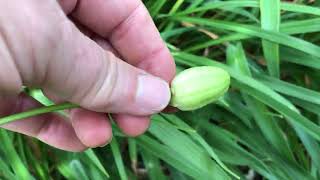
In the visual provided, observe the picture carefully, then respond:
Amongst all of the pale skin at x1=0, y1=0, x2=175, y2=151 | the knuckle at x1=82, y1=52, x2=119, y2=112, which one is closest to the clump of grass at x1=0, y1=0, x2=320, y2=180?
the pale skin at x1=0, y1=0, x2=175, y2=151

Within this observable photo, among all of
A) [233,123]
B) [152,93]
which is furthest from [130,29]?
[233,123]

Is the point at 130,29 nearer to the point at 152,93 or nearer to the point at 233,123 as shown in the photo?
the point at 152,93

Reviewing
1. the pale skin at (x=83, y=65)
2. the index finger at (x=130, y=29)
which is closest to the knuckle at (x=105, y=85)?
the pale skin at (x=83, y=65)

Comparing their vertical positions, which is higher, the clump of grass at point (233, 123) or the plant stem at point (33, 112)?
the plant stem at point (33, 112)

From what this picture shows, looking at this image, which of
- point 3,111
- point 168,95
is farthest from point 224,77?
point 3,111

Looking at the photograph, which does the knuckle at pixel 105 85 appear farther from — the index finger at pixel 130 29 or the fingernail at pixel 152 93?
the index finger at pixel 130 29

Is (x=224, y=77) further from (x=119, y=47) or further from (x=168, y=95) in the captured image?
(x=119, y=47)
